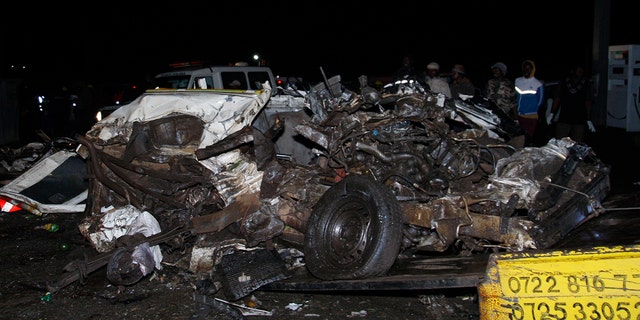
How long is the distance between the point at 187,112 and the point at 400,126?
2.14 m

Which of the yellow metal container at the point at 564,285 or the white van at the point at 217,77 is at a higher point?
the white van at the point at 217,77

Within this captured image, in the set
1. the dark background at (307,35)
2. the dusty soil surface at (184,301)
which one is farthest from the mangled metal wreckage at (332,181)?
the dark background at (307,35)

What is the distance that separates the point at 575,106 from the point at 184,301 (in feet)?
23.9

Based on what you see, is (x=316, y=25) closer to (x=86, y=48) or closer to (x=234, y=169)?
(x=86, y=48)

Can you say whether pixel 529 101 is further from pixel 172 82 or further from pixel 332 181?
pixel 172 82

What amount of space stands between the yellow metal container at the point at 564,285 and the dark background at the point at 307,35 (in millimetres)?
21842

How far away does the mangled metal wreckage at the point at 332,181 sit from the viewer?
3.95 meters

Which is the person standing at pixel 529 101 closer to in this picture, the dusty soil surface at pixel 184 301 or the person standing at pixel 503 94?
the person standing at pixel 503 94

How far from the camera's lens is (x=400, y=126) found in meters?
4.63

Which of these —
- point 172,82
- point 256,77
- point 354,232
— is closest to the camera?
point 354,232

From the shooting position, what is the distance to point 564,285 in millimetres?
2836

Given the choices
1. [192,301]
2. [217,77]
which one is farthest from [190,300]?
[217,77]

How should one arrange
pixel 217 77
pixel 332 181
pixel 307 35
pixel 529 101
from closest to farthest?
pixel 332 181
pixel 529 101
pixel 217 77
pixel 307 35

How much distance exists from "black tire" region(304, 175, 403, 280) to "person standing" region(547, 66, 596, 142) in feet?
20.6
